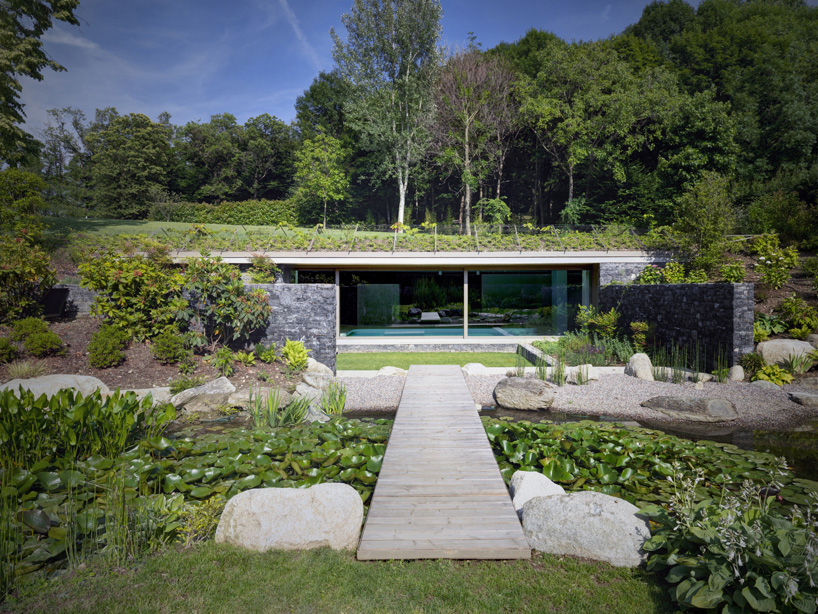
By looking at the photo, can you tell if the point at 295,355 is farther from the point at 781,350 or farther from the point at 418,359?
the point at 781,350

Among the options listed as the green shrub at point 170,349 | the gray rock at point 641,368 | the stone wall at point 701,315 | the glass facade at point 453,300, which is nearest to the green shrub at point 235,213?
the glass facade at point 453,300

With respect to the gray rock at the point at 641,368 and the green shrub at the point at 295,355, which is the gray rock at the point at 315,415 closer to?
the green shrub at the point at 295,355

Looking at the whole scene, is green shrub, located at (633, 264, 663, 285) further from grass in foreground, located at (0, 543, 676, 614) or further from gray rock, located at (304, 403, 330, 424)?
grass in foreground, located at (0, 543, 676, 614)

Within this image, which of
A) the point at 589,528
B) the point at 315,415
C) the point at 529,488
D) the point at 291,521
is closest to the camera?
the point at 589,528

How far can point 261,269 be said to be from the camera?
11688 mm

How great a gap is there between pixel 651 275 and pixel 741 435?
755cm

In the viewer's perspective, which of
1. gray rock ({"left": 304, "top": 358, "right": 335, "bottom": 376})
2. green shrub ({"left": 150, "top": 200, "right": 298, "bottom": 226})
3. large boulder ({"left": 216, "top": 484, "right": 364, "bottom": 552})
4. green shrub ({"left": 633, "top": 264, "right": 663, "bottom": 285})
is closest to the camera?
large boulder ({"left": 216, "top": 484, "right": 364, "bottom": 552})

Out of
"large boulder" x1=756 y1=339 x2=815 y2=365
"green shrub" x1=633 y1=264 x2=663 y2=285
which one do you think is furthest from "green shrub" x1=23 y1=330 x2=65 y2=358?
"green shrub" x1=633 y1=264 x2=663 y2=285

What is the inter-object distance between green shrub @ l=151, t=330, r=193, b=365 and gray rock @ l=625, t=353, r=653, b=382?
8490 mm

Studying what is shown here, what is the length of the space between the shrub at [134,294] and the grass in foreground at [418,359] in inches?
156

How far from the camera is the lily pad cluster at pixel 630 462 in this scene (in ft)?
11.7

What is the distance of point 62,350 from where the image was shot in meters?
7.46

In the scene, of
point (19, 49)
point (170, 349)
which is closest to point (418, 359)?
point (170, 349)

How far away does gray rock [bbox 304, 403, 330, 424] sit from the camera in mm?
5872
